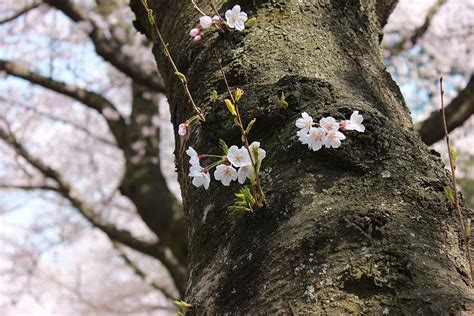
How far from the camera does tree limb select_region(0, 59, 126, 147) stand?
5.05 metres

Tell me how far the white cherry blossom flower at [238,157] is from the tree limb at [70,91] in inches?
184

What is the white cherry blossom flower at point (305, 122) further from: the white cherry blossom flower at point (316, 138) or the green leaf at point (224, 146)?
the green leaf at point (224, 146)

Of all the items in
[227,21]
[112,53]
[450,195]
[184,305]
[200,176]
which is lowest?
[184,305]

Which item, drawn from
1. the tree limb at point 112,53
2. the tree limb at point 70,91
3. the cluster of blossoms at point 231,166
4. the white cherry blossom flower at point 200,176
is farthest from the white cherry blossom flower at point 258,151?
the tree limb at point 70,91

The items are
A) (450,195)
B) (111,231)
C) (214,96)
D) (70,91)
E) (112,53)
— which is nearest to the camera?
(450,195)

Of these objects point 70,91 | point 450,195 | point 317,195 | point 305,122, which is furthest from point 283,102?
point 70,91

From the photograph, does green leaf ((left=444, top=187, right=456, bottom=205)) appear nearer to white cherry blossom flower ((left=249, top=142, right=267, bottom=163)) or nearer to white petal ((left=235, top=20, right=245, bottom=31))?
white cherry blossom flower ((left=249, top=142, right=267, bottom=163))

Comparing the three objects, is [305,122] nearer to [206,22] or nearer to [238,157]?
[238,157]

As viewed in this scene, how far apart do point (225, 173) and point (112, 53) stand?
444cm

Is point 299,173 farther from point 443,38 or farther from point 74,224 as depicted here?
point 74,224

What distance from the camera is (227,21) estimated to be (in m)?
1.08

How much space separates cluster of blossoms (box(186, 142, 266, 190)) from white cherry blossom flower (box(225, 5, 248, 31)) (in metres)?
0.28

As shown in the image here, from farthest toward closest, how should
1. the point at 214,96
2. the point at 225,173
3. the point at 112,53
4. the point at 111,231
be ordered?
1. the point at 111,231
2. the point at 112,53
3. the point at 214,96
4. the point at 225,173

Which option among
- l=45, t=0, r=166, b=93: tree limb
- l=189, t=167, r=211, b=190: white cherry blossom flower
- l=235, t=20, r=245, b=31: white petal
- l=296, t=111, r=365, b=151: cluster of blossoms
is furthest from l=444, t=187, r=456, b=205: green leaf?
l=45, t=0, r=166, b=93: tree limb
